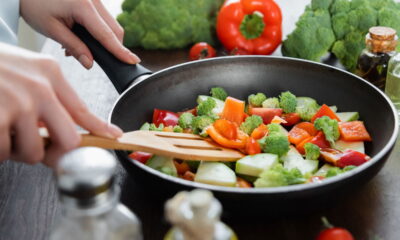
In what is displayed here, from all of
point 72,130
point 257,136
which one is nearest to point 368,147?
point 257,136

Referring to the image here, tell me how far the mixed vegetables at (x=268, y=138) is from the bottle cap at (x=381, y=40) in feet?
1.08

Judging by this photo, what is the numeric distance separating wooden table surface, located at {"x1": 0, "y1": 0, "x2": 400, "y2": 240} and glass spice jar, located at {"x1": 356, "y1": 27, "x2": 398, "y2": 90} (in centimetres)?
43

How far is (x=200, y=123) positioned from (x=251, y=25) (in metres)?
0.97

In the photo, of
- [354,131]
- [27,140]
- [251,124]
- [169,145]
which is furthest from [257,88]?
[27,140]

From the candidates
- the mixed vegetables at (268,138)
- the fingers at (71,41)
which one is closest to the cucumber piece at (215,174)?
the mixed vegetables at (268,138)

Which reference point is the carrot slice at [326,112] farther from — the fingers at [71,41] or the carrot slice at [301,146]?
the fingers at [71,41]

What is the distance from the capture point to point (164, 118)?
172 centimetres

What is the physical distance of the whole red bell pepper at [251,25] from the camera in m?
2.39

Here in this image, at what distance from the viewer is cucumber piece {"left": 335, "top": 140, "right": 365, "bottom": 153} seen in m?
1.56

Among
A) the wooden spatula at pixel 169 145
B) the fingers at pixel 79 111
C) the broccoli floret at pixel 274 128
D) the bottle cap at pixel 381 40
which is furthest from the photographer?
the bottle cap at pixel 381 40

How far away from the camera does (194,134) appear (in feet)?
5.26

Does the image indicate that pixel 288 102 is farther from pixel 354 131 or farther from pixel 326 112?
pixel 354 131

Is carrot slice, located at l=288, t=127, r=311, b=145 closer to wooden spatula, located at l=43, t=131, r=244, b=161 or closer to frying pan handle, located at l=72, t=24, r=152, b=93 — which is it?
wooden spatula, located at l=43, t=131, r=244, b=161

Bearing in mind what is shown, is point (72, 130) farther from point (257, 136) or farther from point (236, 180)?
point (257, 136)
